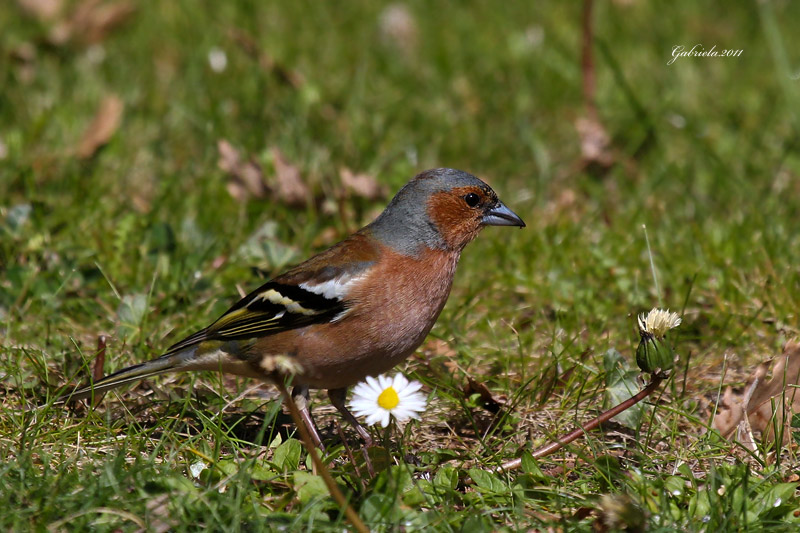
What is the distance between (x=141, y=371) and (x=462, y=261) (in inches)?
80.9

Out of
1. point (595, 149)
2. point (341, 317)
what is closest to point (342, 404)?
point (341, 317)

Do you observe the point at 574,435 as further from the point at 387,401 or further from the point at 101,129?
the point at 101,129

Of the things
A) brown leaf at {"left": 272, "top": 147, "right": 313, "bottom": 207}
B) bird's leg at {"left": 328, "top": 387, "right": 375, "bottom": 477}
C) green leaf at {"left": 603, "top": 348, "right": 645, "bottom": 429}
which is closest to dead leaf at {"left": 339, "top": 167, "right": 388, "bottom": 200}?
brown leaf at {"left": 272, "top": 147, "right": 313, "bottom": 207}

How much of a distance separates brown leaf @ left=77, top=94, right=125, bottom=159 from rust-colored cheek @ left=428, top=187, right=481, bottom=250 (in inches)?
98.7

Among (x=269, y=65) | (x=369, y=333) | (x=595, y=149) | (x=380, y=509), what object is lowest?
(x=380, y=509)

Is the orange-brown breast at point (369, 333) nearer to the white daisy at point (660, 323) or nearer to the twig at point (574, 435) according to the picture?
A: the twig at point (574, 435)

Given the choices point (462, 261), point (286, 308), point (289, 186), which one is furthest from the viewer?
point (289, 186)

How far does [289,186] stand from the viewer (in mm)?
5457

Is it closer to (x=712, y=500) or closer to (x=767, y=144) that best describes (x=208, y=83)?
(x=767, y=144)

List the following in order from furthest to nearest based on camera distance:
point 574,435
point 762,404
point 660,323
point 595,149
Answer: point 595,149
point 762,404
point 574,435
point 660,323

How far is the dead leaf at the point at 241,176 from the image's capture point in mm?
5414

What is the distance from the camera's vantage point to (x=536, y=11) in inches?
330

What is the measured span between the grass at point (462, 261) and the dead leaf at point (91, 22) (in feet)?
0.23

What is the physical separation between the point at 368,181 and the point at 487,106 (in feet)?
5.78
